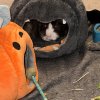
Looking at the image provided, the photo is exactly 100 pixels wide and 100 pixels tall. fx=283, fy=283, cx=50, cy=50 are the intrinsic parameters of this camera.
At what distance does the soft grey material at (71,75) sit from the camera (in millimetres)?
1295

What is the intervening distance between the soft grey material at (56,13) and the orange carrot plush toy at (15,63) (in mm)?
153

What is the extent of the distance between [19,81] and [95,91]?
0.36 meters

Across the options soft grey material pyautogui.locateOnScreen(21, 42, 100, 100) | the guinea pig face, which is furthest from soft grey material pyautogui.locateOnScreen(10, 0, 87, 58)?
the guinea pig face

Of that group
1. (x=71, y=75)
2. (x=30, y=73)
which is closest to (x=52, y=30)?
(x=71, y=75)

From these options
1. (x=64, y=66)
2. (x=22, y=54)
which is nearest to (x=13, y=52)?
(x=22, y=54)

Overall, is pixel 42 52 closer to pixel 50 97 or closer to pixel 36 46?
pixel 36 46

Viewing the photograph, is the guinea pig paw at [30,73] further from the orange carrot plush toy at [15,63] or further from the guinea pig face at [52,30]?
the guinea pig face at [52,30]

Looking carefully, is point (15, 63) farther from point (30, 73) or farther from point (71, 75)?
point (71, 75)

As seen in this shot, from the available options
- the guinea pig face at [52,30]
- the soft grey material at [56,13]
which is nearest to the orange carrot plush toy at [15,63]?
the soft grey material at [56,13]

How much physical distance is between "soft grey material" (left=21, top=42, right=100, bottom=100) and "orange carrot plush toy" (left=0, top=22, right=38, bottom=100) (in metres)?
0.10

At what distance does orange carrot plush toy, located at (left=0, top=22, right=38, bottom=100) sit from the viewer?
1.16 meters

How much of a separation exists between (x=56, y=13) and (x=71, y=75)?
325 mm

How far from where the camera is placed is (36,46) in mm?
1612

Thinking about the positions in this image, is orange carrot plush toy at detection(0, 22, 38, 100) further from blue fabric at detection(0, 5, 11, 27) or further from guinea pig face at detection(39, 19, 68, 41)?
guinea pig face at detection(39, 19, 68, 41)
